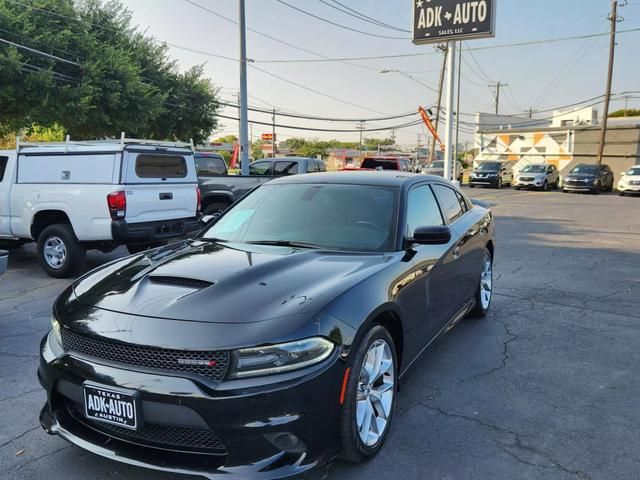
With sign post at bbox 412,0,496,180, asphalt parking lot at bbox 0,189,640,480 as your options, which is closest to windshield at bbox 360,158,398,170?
sign post at bbox 412,0,496,180

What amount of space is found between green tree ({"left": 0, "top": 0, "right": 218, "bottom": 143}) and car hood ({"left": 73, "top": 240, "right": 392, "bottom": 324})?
1518 centimetres

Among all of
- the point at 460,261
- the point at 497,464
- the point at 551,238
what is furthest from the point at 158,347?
the point at 551,238

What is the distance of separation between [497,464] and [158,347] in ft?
6.41

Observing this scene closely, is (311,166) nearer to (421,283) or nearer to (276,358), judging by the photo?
(421,283)

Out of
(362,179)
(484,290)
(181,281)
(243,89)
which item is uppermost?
(243,89)

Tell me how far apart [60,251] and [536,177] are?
28621 millimetres

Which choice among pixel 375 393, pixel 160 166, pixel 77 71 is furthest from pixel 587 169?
pixel 375 393

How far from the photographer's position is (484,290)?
5.77 metres

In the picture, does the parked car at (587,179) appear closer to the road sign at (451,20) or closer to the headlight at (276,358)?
the road sign at (451,20)

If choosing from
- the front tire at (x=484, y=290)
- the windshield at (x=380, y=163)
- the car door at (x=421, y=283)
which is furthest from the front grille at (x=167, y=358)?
the windshield at (x=380, y=163)

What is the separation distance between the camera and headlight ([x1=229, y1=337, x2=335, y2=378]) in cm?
239

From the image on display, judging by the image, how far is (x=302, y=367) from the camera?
2.45 meters

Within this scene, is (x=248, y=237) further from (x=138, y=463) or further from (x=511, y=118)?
(x=511, y=118)

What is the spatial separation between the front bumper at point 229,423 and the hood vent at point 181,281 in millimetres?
594
